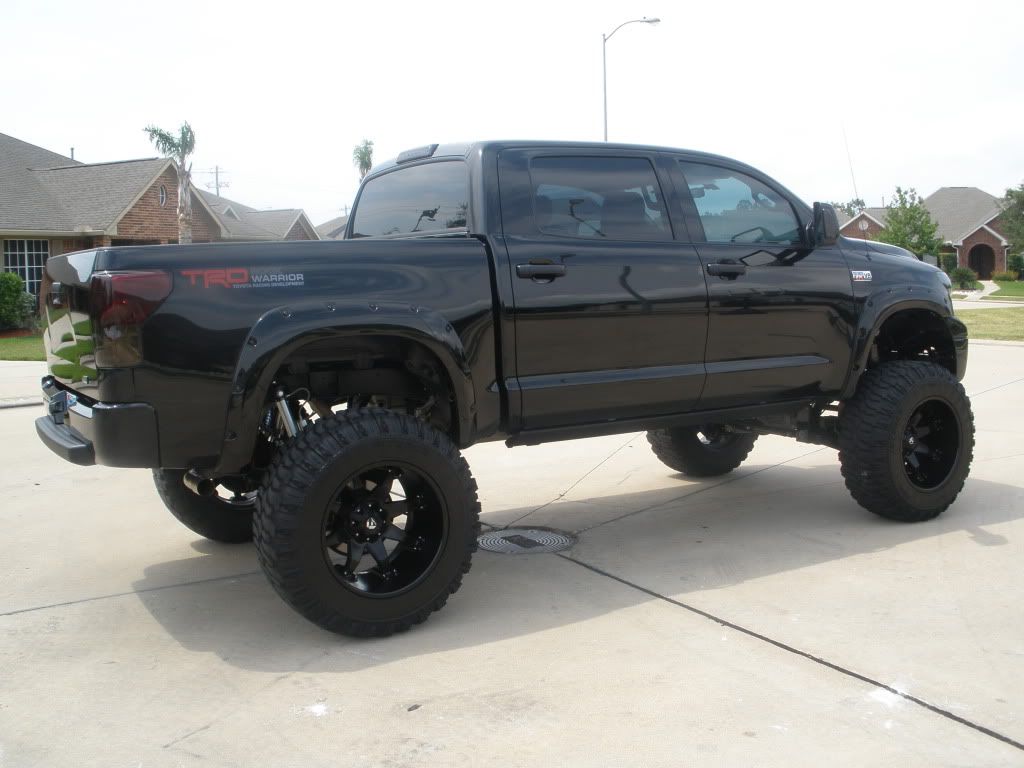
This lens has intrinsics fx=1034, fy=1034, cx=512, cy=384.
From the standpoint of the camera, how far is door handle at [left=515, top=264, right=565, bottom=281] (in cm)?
443

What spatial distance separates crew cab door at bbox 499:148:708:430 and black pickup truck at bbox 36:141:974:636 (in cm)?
1

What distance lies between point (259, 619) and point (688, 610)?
1.80 metres

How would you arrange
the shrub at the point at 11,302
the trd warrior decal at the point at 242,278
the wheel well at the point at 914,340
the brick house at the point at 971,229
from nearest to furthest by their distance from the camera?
the trd warrior decal at the point at 242,278 < the wheel well at the point at 914,340 < the shrub at the point at 11,302 < the brick house at the point at 971,229

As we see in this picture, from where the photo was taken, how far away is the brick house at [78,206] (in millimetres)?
27406

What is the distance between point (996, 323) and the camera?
75.7ft

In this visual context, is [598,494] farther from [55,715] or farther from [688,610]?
[55,715]

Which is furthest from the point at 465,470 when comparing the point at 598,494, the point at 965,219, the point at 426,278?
the point at 965,219

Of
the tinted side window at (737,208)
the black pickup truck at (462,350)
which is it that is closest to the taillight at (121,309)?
the black pickup truck at (462,350)

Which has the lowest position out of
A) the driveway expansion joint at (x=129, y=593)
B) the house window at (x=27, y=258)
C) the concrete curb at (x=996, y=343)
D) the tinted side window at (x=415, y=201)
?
the driveway expansion joint at (x=129, y=593)

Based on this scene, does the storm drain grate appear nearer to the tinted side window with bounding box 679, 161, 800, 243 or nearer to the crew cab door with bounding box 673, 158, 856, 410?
the crew cab door with bounding box 673, 158, 856, 410

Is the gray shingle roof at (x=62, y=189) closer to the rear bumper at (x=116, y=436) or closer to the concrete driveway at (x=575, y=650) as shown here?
the concrete driveway at (x=575, y=650)

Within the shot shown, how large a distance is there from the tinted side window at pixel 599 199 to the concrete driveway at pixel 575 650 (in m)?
1.62

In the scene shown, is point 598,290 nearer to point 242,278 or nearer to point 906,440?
point 242,278

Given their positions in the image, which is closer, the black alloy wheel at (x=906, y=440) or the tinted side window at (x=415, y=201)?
the tinted side window at (x=415, y=201)
